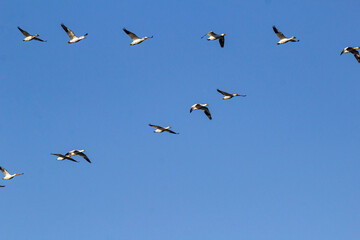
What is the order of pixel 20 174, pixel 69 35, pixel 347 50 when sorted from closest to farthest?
pixel 347 50 < pixel 69 35 < pixel 20 174

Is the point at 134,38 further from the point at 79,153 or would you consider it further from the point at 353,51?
the point at 353,51

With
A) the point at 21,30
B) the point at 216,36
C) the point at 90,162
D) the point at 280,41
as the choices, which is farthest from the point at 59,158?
the point at 280,41

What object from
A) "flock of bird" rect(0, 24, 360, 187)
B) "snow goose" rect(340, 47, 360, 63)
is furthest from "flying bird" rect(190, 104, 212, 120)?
"snow goose" rect(340, 47, 360, 63)

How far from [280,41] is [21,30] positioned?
83.2ft

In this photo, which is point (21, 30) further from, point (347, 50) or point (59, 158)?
point (347, 50)

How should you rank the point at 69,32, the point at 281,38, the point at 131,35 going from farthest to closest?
the point at 69,32
the point at 281,38
the point at 131,35

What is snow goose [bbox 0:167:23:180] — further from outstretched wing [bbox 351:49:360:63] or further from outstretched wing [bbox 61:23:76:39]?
outstretched wing [bbox 351:49:360:63]

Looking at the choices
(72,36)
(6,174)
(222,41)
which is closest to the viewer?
(72,36)

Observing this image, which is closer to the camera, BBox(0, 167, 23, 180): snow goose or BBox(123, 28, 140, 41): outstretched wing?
BBox(123, 28, 140, 41): outstretched wing

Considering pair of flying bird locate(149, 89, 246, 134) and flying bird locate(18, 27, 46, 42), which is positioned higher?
flying bird locate(18, 27, 46, 42)

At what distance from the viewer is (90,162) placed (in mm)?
62000

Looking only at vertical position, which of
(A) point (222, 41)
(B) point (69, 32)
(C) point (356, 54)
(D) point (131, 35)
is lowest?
(D) point (131, 35)

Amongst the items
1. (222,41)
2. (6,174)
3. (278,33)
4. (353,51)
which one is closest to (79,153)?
(6,174)

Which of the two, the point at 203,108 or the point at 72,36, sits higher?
the point at 72,36
